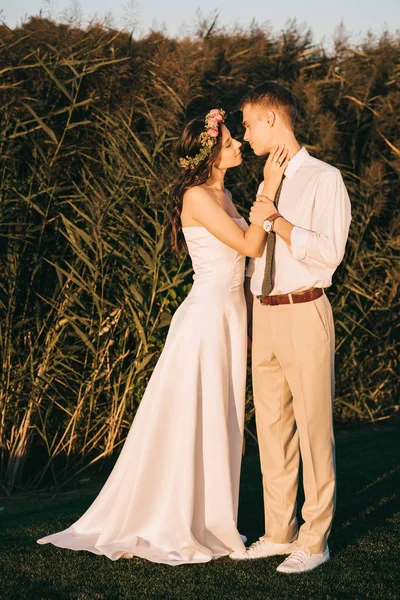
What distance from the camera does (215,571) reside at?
11.2 ft

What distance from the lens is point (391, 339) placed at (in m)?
6.44

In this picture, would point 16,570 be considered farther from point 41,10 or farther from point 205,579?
point 41,10

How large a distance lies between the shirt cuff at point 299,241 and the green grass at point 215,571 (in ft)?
3.85

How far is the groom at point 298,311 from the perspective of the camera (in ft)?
10.6

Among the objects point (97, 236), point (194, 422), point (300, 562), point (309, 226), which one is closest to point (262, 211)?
point (309, 226)

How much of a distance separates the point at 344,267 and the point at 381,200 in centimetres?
48

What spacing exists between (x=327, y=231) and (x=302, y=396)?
2.04 feet

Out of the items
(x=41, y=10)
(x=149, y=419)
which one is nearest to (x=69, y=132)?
(x=41, y=10)

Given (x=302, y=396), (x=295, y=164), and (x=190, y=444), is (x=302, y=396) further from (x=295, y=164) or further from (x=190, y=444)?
(x=295, y=164)

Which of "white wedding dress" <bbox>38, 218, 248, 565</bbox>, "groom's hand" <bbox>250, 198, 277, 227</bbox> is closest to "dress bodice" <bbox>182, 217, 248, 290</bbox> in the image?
"white wedding dress" <bbox>38, 218, 248, 565</bbox>

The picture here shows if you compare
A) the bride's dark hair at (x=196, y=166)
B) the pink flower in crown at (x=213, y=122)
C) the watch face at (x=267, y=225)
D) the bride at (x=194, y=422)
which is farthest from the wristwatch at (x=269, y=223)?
the pink flower in crown at (x=213, y=122)

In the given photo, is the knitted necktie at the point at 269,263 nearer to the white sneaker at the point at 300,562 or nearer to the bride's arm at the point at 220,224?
the bride's arm at the point at 220,224

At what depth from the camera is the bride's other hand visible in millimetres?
3387

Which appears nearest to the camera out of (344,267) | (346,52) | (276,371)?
(276,371)
